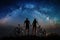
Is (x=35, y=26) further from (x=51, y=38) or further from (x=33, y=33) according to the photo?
(x=51, y=38)

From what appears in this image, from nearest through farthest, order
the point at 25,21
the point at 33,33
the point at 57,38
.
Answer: the point at 25,21
the point at 33,33
the point at 57,38

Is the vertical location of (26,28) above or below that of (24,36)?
above

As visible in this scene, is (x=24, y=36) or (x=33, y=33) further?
(x=24, y=36)

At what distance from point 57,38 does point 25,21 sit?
27.0 ft

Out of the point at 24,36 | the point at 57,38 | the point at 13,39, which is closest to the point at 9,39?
the point at 13,39

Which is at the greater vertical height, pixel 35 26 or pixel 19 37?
pixel 35 26

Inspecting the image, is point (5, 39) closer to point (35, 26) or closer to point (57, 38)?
point (35, 26)

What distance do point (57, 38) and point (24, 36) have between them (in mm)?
7135

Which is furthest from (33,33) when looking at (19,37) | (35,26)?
(19,37)

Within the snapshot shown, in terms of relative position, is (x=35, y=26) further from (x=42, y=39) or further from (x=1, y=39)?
(x=1, y=39)

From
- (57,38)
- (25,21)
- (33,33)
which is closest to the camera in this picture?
(25,21)

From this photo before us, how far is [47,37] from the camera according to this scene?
26.9 metres

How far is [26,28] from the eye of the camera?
25562 millimetres

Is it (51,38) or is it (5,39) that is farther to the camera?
(51,38)
